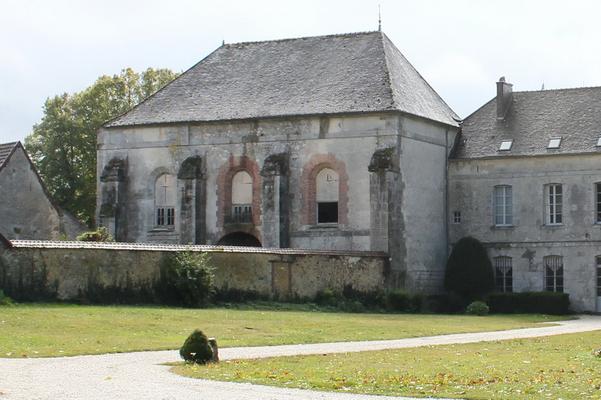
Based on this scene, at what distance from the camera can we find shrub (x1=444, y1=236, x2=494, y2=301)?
5694 centimetres

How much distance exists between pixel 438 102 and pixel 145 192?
14.3 metres

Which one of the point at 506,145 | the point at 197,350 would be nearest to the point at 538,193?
the point at 506,145

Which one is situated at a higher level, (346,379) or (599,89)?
(599,89)

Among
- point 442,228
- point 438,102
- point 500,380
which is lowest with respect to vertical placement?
point 500,380

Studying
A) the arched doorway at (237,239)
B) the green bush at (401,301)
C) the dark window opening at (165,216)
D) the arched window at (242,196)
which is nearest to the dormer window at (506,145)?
the green bush at (401,301)

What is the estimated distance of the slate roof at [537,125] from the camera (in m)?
57.7

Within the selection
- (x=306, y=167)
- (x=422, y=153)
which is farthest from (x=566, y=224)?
(x=306, y=167)

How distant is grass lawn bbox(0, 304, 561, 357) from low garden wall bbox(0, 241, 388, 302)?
1495mm

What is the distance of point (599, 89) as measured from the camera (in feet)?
197

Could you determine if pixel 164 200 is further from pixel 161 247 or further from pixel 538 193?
pixel 538 193

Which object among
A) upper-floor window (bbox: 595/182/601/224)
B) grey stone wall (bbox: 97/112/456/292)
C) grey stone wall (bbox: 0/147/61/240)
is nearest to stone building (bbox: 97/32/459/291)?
grey stone wall (bbox: 97/112/456/292)

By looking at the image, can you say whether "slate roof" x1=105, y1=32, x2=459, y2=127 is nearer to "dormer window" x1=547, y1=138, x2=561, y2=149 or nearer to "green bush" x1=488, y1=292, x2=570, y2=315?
"dormer window" x1=547, y1=138, x2=561, y2=149

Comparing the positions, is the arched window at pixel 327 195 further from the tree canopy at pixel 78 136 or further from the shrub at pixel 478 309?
the tree canopy at pixel 78 136

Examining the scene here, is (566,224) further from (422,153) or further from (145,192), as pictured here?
(145,192)
